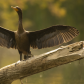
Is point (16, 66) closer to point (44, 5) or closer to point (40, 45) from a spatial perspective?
point (40, 45)

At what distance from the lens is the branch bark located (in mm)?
2248

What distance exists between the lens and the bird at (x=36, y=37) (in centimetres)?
274

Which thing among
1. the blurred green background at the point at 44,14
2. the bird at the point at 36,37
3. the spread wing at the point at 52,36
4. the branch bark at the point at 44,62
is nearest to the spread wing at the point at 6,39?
the bird at the point at 36,37

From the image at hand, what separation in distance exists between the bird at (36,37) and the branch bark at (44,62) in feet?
1.27

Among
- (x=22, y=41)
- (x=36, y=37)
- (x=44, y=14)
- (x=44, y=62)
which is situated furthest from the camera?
(x=44, y=14)

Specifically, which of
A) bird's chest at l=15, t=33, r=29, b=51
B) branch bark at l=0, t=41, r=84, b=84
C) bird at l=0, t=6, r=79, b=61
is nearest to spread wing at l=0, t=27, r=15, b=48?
bird at l=0, t=6, r=79, b=61

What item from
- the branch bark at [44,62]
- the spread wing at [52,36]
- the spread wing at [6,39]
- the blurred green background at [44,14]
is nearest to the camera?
the branch bark at [44,62]

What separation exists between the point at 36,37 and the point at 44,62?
2.10ft

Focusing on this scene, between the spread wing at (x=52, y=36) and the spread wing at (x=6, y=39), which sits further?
the spread wing at (x=6, y=39)

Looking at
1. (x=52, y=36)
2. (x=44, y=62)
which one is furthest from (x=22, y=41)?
(x=44, y=62)

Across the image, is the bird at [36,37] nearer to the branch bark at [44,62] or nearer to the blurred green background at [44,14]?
the branch bark at [44,62]

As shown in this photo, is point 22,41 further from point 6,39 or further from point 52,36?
point 52,36

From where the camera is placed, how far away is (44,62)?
2375 mm

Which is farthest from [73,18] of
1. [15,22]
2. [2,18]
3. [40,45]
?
[40,45]
